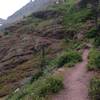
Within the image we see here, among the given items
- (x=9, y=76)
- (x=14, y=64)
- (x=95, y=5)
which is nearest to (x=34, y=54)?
(x=14, y=64)

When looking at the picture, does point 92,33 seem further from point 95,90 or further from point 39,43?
point 95,90

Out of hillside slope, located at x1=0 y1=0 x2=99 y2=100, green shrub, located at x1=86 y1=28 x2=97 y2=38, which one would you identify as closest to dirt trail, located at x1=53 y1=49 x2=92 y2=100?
hillside slope, located at x1=0 y1=0 x2=99 y2=100

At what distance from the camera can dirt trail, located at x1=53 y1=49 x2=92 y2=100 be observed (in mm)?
23672

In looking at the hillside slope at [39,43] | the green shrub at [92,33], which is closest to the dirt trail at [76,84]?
the hillside slope at [39,43]

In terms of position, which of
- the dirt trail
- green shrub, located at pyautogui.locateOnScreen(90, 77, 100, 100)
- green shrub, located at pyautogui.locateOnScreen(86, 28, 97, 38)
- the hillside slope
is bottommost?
the hillside slope

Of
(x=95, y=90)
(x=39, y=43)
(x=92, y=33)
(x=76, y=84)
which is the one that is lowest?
(x=39, y=43)

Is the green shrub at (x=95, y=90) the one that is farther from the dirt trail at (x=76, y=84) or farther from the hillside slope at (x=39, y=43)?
the hillside slope at (x=39, y=43)

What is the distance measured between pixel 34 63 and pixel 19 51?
35.7ft

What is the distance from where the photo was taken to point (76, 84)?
26438mm

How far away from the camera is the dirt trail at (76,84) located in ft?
77.7

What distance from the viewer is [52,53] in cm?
5894

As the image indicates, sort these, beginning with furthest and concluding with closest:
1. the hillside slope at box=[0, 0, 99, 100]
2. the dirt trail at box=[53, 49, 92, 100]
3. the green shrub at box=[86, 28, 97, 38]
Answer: the green shrub at box=[86, 28, 97, 38]
the hillside slope at box=[0, 0, 99, 100]
the dirt trail at box=[53, 49, 92, 100]

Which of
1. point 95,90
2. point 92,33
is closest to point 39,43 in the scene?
point 92,33

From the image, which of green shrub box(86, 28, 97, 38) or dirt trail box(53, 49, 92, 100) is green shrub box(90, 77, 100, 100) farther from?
green shrub box(86, 28, 97, 38)
